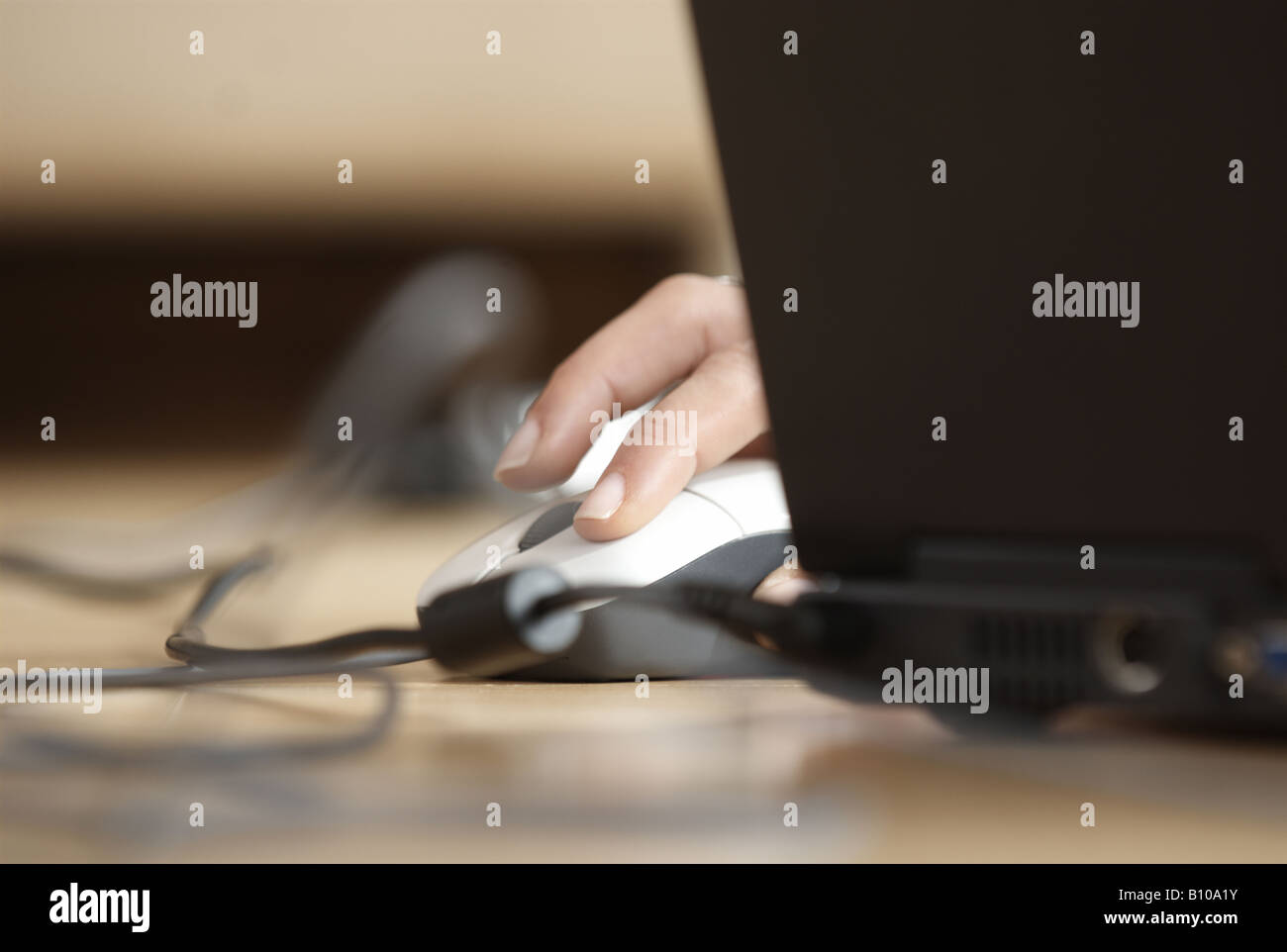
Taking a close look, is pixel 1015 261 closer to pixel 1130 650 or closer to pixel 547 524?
pixel 1130 650

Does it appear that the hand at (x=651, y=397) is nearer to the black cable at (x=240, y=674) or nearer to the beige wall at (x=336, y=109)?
the black cable at (x=240, y=674)

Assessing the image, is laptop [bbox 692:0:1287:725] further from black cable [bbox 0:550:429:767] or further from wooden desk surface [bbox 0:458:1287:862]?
black cable [bbox 0:550:429:767]

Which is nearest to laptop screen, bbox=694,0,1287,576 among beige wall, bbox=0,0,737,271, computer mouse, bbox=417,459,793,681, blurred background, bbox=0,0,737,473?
computer mouse, bbox=417,459,793,681

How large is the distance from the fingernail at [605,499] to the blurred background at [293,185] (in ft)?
4.34

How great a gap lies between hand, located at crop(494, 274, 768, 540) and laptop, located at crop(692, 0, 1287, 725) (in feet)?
0.46

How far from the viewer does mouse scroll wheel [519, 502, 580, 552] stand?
514 mm

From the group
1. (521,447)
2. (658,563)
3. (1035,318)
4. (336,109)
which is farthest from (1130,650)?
(336,109)

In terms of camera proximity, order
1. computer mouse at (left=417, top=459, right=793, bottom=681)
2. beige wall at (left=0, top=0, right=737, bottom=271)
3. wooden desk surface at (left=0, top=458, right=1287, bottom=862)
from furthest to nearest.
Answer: beige wall at (left=0, top=0, right=737, bottom=271)
computer mouse at (left=417, top=459, right=793, bottom=681)
wooden desk surface at (left=0, top=458, right=1287, bottom=862)

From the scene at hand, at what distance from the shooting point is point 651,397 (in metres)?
0.64

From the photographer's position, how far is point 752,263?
13.8 inches

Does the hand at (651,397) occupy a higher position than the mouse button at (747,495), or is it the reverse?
the hand at (651,397)

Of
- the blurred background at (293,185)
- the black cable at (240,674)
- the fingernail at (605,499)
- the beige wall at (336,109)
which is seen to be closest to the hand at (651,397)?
the fingernail at (605,499)

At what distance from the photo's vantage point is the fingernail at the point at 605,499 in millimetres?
473
